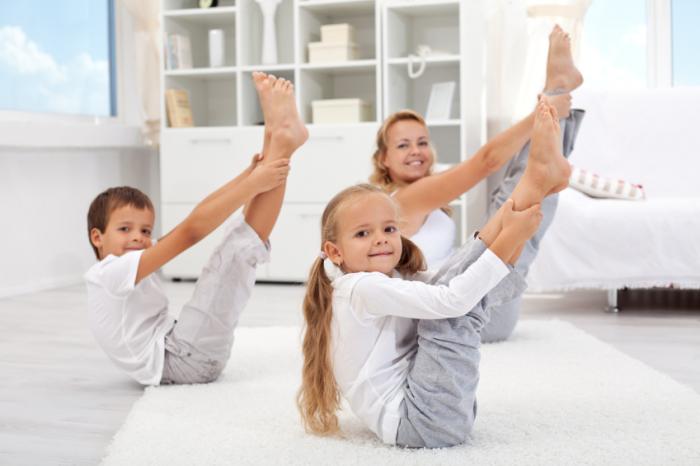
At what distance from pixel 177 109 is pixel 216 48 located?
1.14 feet

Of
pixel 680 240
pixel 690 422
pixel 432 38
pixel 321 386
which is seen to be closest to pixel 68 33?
pixel 432 38

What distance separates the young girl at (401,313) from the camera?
1.49m

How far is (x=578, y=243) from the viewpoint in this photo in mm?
3115

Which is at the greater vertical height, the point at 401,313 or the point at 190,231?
the point at 190,231

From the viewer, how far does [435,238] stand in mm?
2461

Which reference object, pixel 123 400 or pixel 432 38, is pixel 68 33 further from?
pixel 123 400

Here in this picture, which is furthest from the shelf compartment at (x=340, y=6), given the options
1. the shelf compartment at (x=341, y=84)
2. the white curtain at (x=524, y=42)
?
the white curtain at (x=524, y=42)

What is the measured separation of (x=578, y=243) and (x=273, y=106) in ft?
4.82

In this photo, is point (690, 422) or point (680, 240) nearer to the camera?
point (690, 422)

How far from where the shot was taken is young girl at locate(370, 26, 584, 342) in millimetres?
2209

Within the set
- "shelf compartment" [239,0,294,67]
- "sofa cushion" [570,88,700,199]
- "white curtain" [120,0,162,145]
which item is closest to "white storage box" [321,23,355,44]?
"shelf compartment" [239,0,294,67]

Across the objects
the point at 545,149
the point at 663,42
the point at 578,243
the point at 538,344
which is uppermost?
the point at 663,42

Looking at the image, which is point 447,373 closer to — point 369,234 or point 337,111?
point 369,234

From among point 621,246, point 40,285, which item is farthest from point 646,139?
point 40,285
